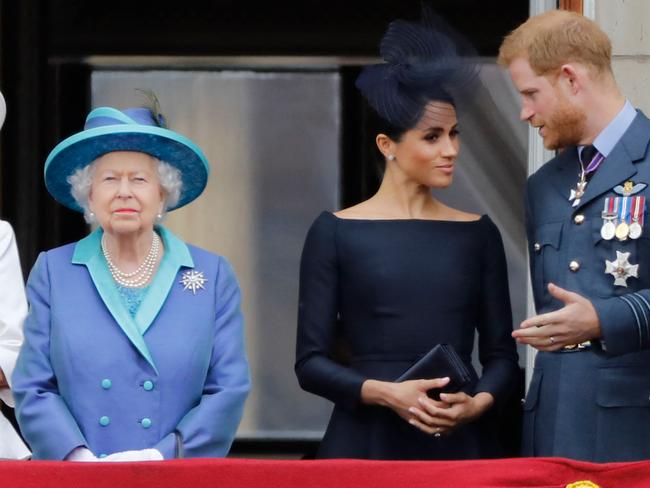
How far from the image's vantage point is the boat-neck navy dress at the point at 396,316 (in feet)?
15.8

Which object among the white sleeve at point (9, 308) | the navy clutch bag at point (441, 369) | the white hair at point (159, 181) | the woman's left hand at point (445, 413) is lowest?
the woman's left hand at point (445, 413)

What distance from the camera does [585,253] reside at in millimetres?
4531

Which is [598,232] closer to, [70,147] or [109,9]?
[70,147]

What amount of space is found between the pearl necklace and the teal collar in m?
0.01

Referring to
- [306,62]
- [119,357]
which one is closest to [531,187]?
[119,357]

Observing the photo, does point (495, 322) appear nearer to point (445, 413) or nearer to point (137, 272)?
point (445, 413)

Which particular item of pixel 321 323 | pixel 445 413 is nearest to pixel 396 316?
pixel 321 323

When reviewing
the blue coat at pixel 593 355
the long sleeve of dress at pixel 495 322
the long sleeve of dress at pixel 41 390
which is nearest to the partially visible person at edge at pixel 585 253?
the blue coat at pixel 593 355

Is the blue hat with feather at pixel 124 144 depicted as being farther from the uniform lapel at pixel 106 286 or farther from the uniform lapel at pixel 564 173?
the uniform lapel at pixel 564 173

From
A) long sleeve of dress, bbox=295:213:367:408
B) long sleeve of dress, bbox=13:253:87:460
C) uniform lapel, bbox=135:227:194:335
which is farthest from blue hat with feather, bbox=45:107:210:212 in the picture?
long sleeve of dress, bbox=295:213:367:408

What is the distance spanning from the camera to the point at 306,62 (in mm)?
7277

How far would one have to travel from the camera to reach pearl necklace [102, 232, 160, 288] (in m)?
4.56

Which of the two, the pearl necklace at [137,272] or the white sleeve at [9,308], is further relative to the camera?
the white sleeve at [9,308]

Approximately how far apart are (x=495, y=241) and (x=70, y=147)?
1.16m
